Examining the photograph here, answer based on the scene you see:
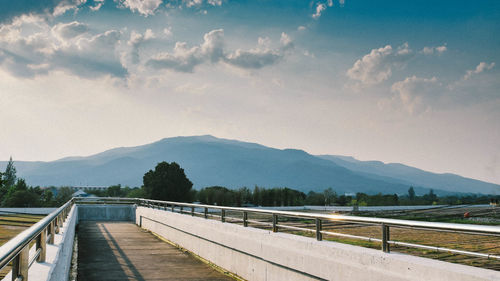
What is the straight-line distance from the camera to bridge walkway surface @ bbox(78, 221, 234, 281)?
11.9m

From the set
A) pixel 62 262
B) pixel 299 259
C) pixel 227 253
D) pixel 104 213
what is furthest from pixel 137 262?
pixel 104 213

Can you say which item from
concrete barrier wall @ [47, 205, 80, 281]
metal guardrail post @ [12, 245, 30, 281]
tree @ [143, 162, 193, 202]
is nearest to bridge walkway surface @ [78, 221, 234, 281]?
concrete barrier wall @ [47, 205, 80, 281]

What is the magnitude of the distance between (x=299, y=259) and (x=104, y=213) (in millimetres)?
31851

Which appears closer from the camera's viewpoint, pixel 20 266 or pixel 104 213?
pixel 20 266

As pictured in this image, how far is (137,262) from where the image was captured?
14.2 meters

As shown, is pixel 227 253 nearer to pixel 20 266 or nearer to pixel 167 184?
pixel 20 266

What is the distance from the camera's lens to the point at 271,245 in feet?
31.8

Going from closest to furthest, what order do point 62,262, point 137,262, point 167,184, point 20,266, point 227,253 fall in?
point 20,266 < point 62,262 < point 227,253 < point 137,262 < point 167,184

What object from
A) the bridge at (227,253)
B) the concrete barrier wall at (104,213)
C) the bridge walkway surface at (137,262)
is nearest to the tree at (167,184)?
the concrete barrier wall at (104,213)

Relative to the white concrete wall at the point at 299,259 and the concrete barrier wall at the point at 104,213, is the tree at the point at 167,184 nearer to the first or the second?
the concrete barrier wall at the point at 104,213

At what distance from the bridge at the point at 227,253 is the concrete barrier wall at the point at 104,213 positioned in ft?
47.8

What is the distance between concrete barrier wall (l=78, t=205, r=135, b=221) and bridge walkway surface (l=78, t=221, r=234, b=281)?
16756 mm

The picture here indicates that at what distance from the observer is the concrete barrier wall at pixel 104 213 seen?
37.0 metres

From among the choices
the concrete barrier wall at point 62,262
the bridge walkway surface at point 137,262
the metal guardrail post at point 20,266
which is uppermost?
the metal guardrail post at point 20,266
